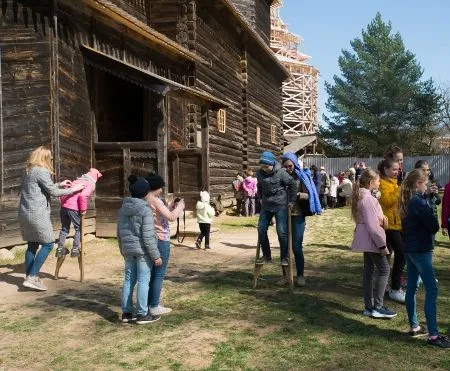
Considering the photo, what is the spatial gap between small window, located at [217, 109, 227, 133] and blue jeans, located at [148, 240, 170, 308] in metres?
13.4

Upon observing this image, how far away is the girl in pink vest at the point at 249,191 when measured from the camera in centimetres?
1709

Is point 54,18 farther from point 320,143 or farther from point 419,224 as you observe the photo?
point 320,143

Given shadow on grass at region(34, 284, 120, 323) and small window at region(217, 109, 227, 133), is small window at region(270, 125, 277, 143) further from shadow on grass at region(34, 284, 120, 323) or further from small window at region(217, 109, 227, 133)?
shadow on grass at region(34, 284, 120, 323)

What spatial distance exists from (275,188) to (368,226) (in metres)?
1.92

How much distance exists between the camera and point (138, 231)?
5.18 metres

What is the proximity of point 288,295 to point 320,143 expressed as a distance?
4001cm

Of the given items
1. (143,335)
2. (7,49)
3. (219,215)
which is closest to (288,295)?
(143,335)

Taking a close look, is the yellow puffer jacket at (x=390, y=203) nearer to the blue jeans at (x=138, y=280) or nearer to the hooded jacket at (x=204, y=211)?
the blue jeans at (x=138, y=280)

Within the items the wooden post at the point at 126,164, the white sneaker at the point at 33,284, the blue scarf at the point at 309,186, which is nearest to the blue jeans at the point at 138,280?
the white sneaker at the point at 33,284

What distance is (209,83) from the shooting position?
57.8 feet

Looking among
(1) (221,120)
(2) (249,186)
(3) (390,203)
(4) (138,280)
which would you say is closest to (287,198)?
(3) (390,203)

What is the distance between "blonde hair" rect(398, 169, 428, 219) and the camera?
4.79m

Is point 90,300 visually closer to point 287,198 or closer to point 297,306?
point 297,306

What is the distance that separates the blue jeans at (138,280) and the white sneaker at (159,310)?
191mm
